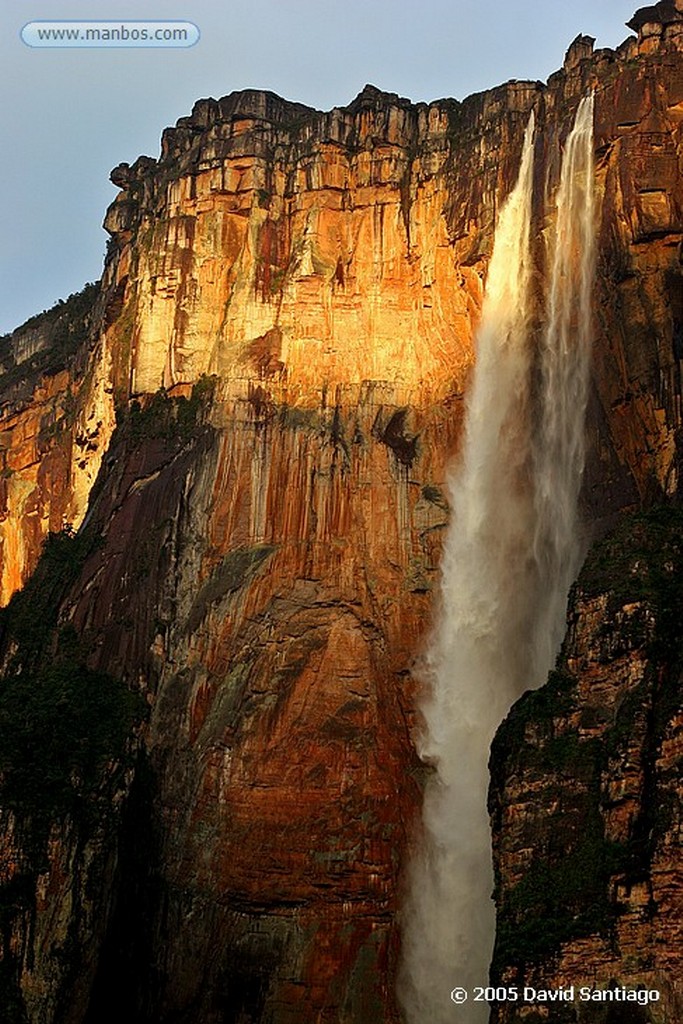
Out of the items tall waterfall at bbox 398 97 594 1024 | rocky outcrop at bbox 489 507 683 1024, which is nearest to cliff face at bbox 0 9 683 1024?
tall waterfall at bbox 398 97 594 1024

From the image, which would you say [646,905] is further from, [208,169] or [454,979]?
[208,169]

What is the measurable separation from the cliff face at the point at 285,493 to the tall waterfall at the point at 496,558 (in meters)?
0.57

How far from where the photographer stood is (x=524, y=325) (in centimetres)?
4378

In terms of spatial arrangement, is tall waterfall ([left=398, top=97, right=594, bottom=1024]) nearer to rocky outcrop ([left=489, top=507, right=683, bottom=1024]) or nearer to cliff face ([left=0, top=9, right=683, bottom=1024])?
cliff face ([left=0, top=9, right=683, bottom=1024])

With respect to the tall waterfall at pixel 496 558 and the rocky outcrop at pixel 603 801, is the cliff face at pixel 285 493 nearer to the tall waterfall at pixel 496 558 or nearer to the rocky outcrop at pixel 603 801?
the tall waterfall at pixel 496 558

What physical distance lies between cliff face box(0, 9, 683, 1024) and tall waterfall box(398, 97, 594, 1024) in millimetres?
572

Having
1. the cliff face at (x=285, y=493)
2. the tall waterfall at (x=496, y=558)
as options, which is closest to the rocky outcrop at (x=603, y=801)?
the cliff face at (x=285, y=493)

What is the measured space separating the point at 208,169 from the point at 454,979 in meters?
21.6

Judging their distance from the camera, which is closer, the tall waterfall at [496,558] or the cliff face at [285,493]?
the cliff face at [285,493]

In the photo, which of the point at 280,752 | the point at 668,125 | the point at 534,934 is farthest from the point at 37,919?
the point at 668,125

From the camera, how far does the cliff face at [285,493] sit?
1565 inches

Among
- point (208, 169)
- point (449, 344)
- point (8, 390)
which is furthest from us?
point (8, 390)

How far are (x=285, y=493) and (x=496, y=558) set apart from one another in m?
5.34

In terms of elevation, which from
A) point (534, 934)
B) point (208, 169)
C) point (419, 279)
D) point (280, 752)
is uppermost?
point (208, 169)
